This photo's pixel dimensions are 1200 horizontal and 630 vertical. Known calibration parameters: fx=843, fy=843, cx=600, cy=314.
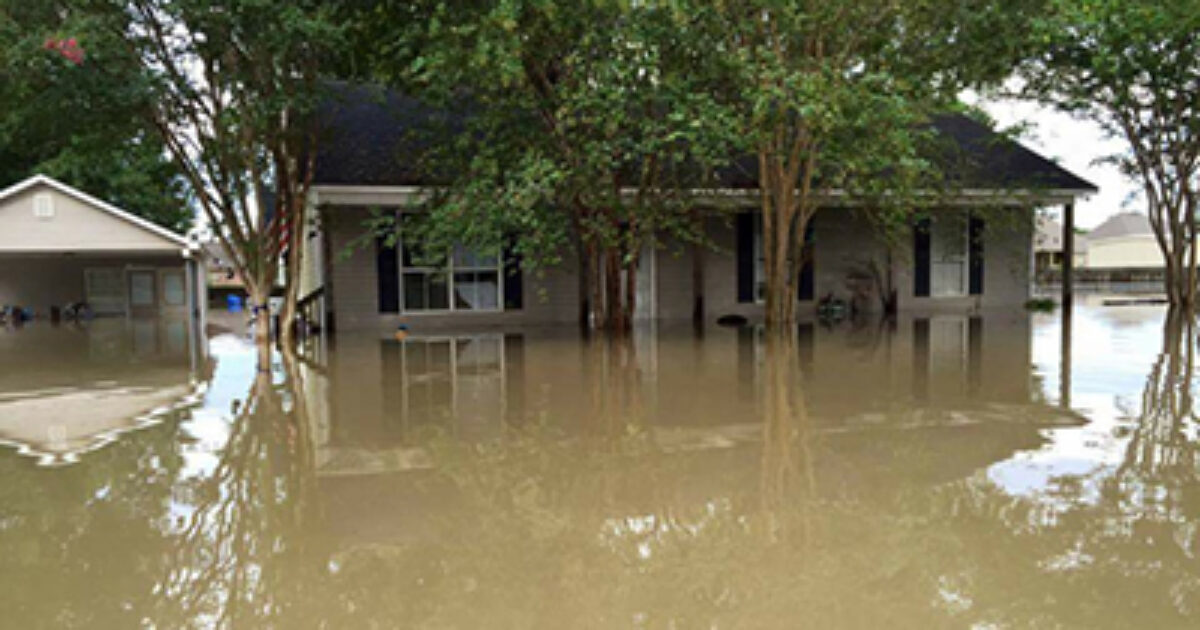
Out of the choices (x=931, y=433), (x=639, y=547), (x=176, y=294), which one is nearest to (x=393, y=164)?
(x=931, y=433)

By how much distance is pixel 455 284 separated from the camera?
15258mm

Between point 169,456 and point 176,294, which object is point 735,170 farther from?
point 176,294

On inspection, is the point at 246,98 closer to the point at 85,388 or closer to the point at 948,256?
the point at 85,388

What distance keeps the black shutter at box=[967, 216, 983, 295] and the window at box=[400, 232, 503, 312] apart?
10148 millimetres

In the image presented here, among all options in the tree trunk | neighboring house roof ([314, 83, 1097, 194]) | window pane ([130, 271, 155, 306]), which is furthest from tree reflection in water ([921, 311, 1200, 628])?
window pane ([130, 271, 155, 306])

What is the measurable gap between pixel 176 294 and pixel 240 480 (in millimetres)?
23139

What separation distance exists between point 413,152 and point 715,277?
652 cm

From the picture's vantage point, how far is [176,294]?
2542 centimetres

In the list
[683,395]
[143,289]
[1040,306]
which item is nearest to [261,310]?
[683,395]

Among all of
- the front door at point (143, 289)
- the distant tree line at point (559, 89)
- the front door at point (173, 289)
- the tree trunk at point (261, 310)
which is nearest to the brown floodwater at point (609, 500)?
the distant tree line at point (559, 89)

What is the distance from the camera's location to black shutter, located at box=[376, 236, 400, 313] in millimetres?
14555

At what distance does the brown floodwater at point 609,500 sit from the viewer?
10.6 ft

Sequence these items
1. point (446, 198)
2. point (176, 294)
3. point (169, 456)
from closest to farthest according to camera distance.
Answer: point (169, 456)
point (446, 198)
point (176, 294)

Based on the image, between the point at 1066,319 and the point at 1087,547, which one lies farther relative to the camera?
the point at 1066,319
